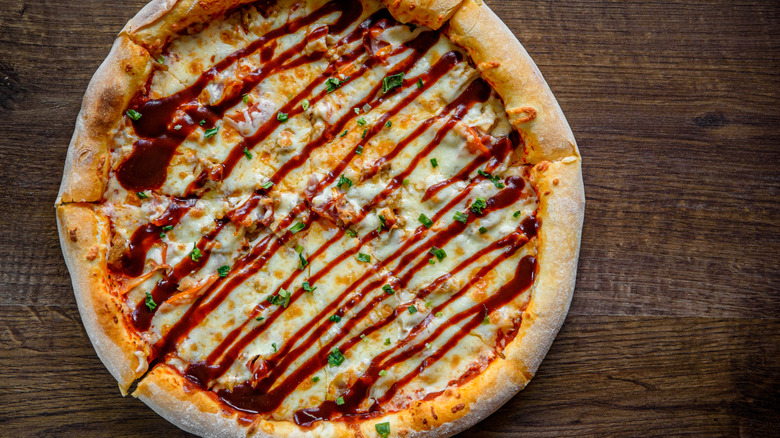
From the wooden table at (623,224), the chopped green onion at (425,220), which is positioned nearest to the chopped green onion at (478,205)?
the chopped green onion at (425,220)

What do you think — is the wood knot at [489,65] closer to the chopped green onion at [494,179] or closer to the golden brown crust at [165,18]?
the chopped green onion at [494,179]

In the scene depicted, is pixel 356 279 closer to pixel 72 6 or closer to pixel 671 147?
pixel 671 147

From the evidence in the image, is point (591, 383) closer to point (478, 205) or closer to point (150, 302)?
point (478, 205)

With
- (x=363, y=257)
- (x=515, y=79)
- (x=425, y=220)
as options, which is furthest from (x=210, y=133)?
(x=515, y=79)

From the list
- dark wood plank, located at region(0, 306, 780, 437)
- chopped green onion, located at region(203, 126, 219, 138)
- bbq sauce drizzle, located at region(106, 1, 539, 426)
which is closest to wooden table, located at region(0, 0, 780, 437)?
dark wood plank, located at region(0, 306, 780, 437)

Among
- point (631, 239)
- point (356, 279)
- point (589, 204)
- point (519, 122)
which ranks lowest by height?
point (631, 239)

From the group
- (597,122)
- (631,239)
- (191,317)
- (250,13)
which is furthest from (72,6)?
(631,239)
